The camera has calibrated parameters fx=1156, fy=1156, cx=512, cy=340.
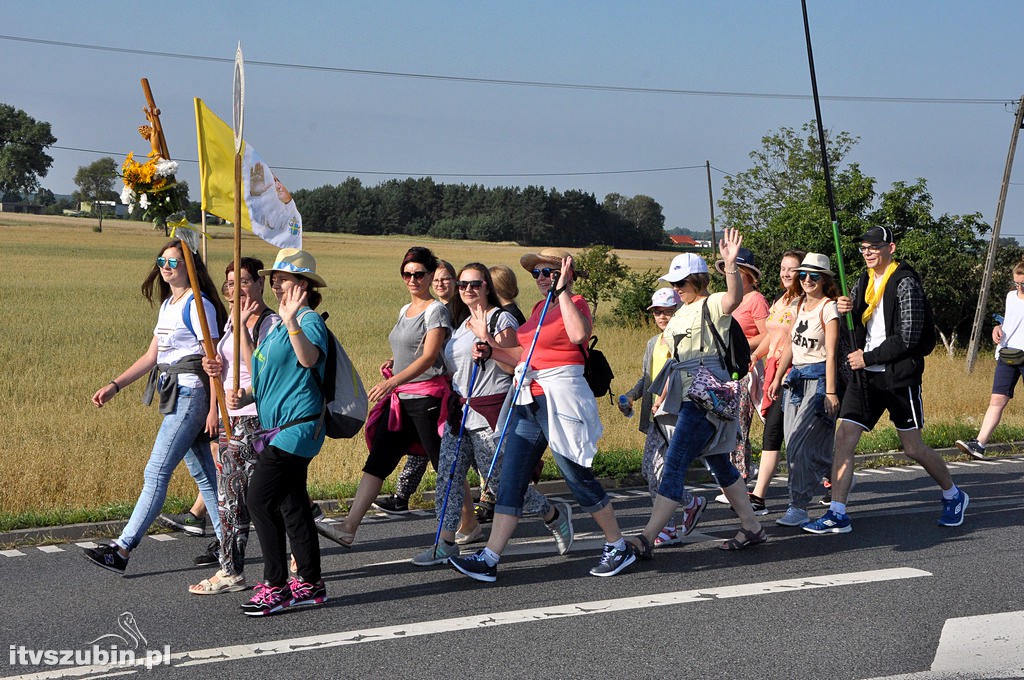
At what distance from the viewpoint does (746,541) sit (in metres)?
6.73

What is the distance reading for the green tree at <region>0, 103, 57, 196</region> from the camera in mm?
80062

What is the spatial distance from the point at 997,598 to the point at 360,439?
6524 millimetres

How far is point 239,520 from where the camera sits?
19.0ft

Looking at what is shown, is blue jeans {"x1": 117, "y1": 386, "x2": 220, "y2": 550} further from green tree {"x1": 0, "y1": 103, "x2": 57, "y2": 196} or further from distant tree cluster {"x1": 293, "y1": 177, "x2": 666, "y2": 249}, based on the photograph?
green tree {"x1": 0, "y1": 103, "x2": 57, "y2": 196}

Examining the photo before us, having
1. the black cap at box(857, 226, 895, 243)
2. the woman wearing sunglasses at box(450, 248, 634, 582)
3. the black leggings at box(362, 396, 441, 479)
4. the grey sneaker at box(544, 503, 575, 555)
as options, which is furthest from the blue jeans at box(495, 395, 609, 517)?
the black cap at box(857, 226, 895, 243)

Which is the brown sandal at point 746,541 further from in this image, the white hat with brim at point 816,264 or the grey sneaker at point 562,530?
the white hat with brim at point 816,264

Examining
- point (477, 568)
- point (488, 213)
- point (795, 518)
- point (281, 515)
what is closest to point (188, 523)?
point (281, 515)

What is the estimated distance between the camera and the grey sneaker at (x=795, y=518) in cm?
738

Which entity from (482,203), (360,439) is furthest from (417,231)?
(360,439)

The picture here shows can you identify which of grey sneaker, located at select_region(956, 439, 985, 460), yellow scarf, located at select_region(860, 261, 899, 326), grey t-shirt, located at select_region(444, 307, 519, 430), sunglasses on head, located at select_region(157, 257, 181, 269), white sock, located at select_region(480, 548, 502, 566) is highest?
sunglasses on head, located at select_region(157, 257, 181, 269)

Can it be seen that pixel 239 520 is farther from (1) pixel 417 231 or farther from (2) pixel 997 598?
(1) pixel 417 231

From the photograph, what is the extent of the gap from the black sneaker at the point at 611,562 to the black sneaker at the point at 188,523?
2.54 m

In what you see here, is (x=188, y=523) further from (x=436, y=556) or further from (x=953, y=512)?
(x=953, y=512)

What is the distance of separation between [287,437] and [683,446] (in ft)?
7.41
